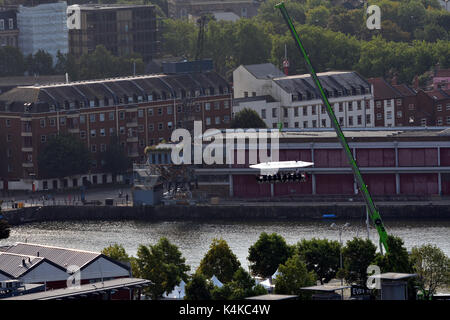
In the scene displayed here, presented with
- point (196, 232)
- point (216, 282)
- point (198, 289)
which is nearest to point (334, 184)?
point (196, 232)

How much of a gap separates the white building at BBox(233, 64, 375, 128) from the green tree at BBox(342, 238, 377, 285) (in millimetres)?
35040

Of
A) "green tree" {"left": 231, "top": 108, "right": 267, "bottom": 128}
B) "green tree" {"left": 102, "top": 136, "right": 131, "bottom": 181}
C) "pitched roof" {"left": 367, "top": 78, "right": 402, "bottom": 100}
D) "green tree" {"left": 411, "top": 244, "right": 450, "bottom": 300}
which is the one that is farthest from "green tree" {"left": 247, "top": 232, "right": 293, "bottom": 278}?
"pitched roof" {"left": 367, "top": 78, "right": 402, "bottom": 100}

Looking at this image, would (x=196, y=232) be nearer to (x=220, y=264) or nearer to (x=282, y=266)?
(x=220, y=264)

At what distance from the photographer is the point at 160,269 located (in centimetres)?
3534

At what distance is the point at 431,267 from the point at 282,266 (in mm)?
4618

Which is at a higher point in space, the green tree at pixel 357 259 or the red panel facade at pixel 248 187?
the red panel facade at pixel 248 187

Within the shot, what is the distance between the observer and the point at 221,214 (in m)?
55.8

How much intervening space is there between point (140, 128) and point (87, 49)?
2932 centimetres

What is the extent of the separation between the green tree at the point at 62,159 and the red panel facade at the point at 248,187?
8406 mm

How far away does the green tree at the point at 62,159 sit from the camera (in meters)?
63.2

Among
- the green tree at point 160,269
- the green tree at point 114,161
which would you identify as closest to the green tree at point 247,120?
the green tree at point 114,161

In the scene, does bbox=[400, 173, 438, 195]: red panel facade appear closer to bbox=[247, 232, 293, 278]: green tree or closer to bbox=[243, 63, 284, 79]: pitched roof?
bbox=[247, 232, 293, 278]: green tree

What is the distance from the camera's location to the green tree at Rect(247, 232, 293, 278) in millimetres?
37906

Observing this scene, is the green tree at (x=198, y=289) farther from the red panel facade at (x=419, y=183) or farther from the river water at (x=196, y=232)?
the red panel facade at (x=419, y=183)
